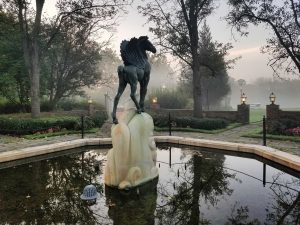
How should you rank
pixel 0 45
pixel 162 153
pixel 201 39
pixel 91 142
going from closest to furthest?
1. pixel 162 153
2. pixel 91 142
3. pixel 0 45
4. pixel 201 39

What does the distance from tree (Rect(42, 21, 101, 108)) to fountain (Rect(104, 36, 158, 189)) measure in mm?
20253

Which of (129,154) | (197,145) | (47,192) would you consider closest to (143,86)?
(129,154)

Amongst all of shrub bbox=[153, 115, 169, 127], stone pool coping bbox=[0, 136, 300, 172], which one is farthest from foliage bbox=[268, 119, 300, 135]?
shrub bbox=[153, 115, 169, 127]

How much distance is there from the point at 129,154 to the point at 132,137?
1.34 feet

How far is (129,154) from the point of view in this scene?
692cm

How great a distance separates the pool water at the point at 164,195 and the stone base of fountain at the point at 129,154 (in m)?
0.26

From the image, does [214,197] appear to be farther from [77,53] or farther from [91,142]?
[77,53]

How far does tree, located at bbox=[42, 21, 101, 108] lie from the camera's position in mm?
27156

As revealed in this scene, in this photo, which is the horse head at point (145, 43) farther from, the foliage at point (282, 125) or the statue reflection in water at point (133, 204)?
the foliage at point (282, 125)

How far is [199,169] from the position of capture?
8805 millimetres

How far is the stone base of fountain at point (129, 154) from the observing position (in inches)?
270

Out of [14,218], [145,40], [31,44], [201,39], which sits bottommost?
[14,218]

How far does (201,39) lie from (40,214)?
132 ft

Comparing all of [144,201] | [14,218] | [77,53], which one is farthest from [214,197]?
[77,53]
